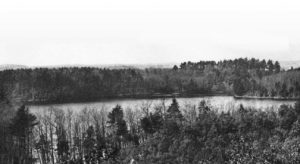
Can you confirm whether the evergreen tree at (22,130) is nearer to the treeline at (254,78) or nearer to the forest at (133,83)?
the forest at (133,83)

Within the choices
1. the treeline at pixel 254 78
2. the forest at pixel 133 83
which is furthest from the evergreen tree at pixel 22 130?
the treeline at pixel 254 78

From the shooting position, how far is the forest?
98.6 metres

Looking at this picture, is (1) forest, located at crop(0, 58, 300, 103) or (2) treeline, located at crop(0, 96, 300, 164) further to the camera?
(1) forest, located at crop(0, 58, 300, 103)

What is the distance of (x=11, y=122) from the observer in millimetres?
39656

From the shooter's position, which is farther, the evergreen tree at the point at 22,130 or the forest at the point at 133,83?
the forest at the point at 133,83

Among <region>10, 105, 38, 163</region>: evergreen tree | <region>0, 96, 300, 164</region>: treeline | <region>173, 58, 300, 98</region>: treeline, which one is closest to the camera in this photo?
<region>0, 96, 300, 164</region>: treeline

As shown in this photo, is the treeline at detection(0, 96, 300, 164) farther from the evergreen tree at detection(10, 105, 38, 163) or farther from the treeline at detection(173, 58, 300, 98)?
the treeline at detection(173, 58, 300, 98)

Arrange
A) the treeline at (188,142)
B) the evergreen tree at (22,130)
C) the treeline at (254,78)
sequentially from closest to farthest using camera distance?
1. the treeline at (188,142)
2. the evergreen tree at (22,130)
3. the treeline at (254,78)

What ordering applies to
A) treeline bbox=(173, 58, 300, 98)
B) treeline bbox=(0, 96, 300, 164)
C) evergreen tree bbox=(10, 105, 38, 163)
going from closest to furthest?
treeline bbox=(0, 96, 300, 164) < evergreen tree bbox=(10, 105, 38, 163) < treeline bbox=(173, 58, 300, 98)

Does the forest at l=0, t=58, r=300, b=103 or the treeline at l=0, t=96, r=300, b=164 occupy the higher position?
the forest at l=0, t=58, r=300, b=103

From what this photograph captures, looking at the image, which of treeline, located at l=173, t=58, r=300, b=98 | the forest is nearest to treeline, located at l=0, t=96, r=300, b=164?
the forest

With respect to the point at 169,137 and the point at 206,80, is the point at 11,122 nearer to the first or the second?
the point at 169,137

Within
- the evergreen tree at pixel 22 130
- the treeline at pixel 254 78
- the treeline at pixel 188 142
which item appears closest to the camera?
the treeline at pixel 188 142

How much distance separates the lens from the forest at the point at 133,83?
323 feet
